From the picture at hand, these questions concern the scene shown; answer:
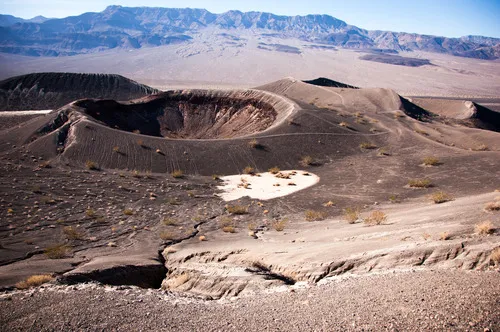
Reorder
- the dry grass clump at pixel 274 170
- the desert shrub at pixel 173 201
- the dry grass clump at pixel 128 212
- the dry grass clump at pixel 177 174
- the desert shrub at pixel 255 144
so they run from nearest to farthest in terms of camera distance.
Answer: the dry grass clump at pixel 128 212
the desert shrub at pixel 173 201
the dry grass clump at pixel 177 174
the dry grass clump at pixel 274 170
the desert shrub at pixel 255 144

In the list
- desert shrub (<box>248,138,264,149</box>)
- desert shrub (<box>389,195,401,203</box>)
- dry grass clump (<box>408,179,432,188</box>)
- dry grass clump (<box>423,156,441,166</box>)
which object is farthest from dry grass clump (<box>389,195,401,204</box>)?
desert shrub (<box>248,138,264,149</box>)

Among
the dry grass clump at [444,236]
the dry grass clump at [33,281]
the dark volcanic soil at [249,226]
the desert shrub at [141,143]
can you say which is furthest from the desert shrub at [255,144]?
the dry grass clump at [33,281]

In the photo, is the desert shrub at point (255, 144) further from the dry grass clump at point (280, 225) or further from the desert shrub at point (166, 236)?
the desert shrub at point (166, 236)

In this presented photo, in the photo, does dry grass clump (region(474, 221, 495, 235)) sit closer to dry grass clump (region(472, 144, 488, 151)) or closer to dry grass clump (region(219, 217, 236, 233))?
dry grass clump (region(219, 217, 236, 233))

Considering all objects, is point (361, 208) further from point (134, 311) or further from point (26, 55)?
point (26, 55)

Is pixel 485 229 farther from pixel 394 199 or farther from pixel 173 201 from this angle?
pixel 173 201
